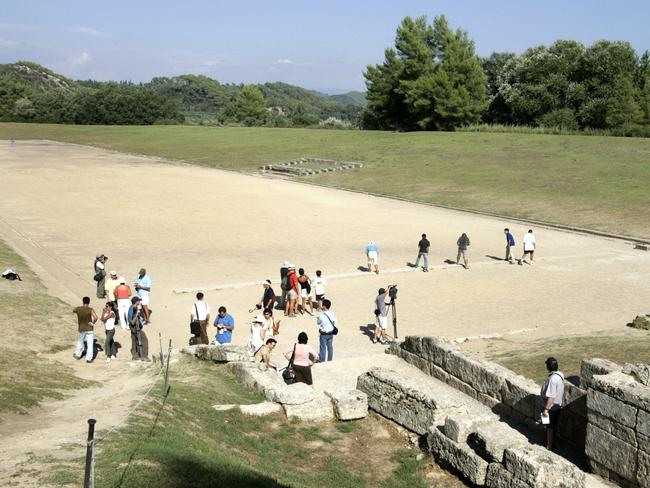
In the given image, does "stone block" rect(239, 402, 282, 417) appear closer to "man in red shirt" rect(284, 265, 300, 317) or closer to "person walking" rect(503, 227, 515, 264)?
"man in red shirt" rect(284, 265, 300, 317)

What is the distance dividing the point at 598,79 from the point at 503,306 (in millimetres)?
60806

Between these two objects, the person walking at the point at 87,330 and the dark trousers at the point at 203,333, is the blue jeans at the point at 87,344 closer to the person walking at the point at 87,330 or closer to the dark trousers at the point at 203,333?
the person walking at the point at 87,330

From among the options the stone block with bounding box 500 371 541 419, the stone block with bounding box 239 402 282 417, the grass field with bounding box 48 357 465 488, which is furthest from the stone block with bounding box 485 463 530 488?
the stone block with bounding box 239 402 282 417

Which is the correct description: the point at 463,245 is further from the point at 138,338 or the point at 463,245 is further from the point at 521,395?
the point at 521,395

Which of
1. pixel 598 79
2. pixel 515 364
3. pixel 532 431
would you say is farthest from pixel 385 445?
pixel 598 79

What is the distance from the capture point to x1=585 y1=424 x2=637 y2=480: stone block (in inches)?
341

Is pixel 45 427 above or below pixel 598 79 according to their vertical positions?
below

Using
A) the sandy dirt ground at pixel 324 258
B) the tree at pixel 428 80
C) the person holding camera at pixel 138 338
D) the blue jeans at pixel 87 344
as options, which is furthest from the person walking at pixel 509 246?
the tree at pixel 428 80

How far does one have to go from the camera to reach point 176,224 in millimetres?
33031

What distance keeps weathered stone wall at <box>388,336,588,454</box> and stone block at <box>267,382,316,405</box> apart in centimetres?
273

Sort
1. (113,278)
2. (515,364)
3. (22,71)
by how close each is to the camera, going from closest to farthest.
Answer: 1. (515,364)
2. (113,278)
3. (22,71)

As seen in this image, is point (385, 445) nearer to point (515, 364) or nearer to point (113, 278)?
point (515, 364)

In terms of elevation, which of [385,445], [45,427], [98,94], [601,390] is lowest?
[385,445]

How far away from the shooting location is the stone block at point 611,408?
862 cm
